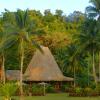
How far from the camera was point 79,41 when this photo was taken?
6269 cm

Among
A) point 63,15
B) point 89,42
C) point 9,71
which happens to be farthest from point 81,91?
point 63,15

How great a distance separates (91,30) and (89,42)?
6.47 feet

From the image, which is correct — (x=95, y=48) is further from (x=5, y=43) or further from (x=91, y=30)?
(x=5, y=43)

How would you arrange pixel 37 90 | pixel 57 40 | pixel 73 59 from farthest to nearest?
pixel 57 40 < pixel 73 59 < pixel 37 90

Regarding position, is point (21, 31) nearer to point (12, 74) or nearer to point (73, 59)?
point (73, 59)

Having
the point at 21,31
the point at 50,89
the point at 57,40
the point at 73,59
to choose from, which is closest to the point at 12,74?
the point at 57,40

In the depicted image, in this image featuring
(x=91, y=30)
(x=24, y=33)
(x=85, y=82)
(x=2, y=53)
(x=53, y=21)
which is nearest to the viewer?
(x=24, y=33)

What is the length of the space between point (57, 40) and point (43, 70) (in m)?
16.3

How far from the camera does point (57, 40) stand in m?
84.0

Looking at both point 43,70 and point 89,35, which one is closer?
point 89,35

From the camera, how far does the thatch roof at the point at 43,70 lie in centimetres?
6775

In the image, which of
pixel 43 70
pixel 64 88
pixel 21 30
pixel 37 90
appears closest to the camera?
pixel 21 30

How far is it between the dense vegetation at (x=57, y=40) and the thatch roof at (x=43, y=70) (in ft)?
10.7

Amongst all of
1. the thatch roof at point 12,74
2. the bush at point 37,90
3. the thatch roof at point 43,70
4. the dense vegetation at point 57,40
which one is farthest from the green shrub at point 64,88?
the thatch roof at point 12,74
